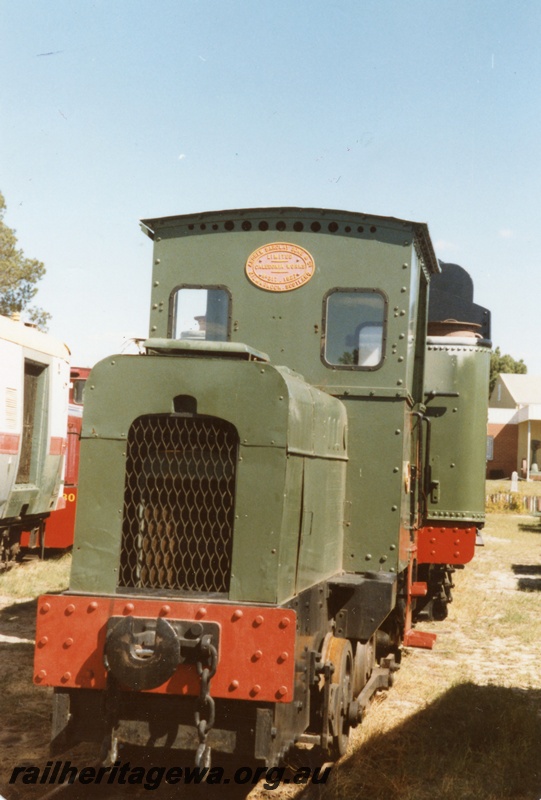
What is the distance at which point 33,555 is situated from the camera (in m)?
13.5

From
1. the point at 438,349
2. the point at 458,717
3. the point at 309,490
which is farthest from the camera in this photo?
the point at 438,349

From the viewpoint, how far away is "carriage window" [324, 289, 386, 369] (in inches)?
223

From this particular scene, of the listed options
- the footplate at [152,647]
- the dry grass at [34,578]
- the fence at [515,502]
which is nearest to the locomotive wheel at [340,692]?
the footplate at [152,647]

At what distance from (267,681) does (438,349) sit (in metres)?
5.32

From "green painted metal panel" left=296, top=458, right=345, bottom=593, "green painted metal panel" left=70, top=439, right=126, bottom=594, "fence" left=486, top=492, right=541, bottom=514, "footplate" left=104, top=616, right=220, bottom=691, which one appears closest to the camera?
"footplate" left=104, top=616, right=220, bottom=691

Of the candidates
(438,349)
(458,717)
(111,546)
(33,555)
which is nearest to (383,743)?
(458,717)

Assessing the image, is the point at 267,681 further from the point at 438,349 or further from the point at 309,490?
the point at 438,349

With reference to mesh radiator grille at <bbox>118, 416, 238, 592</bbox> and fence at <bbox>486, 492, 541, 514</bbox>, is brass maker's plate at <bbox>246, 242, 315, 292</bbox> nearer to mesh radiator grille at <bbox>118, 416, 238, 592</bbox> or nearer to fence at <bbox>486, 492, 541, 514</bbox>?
mesh radiator grille at <bbox>118, 416, 238, 592</bbox>

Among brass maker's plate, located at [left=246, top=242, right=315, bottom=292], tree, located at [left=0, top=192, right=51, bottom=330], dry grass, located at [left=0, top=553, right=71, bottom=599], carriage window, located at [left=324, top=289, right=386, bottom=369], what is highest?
tree, located at [left=0, top=192, right=51, bottom=330]

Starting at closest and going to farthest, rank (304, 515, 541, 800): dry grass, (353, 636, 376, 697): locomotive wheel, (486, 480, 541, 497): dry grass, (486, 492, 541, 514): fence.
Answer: (304, 515, 541, 800): dry grass < (353, 636, 376, 697): locomotive wheel < (486, 492, 541, 514): fence < (486, 480, 541, 497): dry grass

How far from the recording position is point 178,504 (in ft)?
14.2

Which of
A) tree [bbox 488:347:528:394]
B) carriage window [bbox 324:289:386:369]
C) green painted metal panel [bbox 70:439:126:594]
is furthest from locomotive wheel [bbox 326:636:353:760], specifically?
tree [bbox 488:347:528:394]

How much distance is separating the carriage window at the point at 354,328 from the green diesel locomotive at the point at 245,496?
1cm

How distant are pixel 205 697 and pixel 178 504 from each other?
3.12 feet
